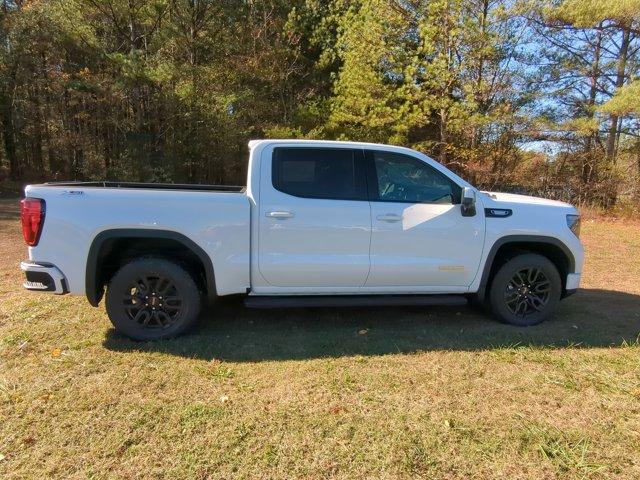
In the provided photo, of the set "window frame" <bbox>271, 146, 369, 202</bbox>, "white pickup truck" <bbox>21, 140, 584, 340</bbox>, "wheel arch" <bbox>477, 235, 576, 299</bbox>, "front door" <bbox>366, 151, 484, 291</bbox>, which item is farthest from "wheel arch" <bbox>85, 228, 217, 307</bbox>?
"wheel arch" <bbox>477, 235, 576, 299</bbox>

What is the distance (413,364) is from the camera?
152 inches

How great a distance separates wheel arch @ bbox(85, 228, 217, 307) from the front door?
153 cm

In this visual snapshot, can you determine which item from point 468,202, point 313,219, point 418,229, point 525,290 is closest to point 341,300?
point 313,219

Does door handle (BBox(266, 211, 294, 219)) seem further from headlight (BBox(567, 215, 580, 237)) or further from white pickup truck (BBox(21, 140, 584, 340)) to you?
headlight (BBox(567, 215, 580, 237))

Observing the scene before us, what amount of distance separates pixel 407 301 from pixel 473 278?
72 centimetres

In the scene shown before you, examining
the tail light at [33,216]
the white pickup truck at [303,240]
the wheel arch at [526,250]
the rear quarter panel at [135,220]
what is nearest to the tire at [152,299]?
the white pickup truck at [303,240]

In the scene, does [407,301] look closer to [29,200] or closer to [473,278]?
[473,278]

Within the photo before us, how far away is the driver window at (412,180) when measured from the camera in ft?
14.8

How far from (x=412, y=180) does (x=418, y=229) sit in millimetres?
519

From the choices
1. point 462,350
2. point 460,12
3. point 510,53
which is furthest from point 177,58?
point 462,350

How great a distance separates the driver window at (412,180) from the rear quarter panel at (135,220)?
1388 mm

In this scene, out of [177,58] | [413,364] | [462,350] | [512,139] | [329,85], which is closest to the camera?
[413,364]

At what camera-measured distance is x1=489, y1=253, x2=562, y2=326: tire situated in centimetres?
473

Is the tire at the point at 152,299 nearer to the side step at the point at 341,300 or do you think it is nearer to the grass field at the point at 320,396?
the grass field at the point at 320,396
